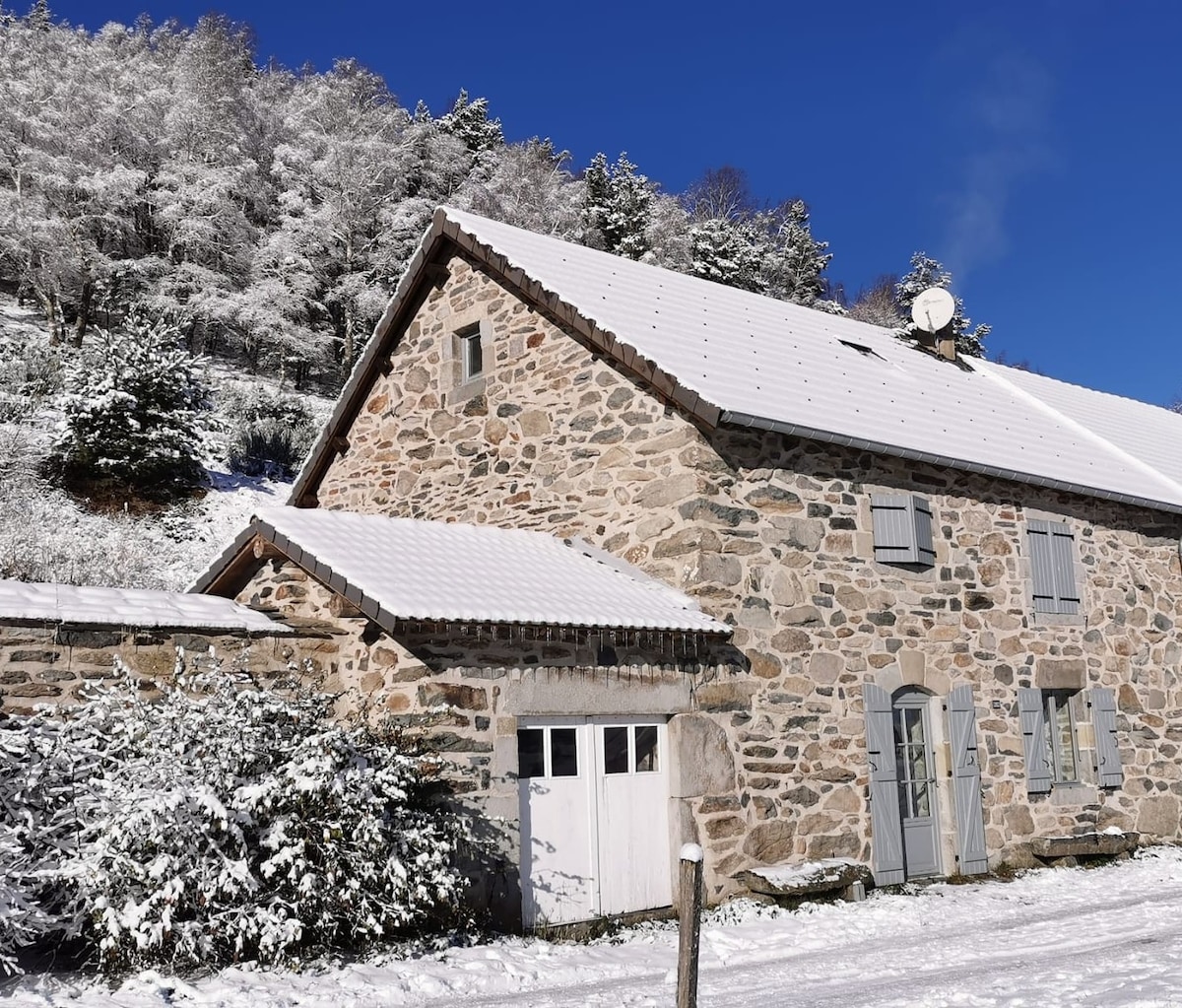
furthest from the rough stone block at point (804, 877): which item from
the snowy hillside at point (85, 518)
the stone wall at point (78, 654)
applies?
the snowy hillside at point (85, 518)

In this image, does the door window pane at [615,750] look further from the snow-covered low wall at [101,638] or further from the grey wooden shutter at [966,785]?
the grey wooden shutter at [966,785]

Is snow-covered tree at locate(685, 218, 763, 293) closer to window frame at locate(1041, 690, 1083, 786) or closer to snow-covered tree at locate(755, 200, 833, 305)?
snow-covered tree at locate(755, 200, 833, 305)

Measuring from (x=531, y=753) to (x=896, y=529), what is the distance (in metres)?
4.68

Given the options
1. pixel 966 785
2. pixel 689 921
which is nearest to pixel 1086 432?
pixel 966 785

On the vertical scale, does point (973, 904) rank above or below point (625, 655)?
below

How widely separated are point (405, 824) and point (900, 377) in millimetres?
9165

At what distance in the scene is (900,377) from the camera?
550 inches

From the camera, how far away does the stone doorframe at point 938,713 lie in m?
11.1

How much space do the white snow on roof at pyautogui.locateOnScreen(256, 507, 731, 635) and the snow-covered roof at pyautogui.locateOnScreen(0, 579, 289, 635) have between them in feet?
2.12

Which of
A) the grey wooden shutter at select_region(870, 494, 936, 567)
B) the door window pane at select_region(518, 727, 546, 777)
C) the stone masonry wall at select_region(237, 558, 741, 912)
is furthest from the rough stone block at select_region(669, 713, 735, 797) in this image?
the grey wooden shutter at select_region(870, 494, 936, 567)

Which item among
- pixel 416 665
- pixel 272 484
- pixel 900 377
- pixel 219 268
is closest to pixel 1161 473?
pixel 900 377

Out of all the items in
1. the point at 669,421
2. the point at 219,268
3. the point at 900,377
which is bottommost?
the point at 669,421

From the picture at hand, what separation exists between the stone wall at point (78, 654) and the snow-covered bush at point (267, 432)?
14.4m

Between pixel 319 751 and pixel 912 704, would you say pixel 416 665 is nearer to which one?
pixel 319 751
